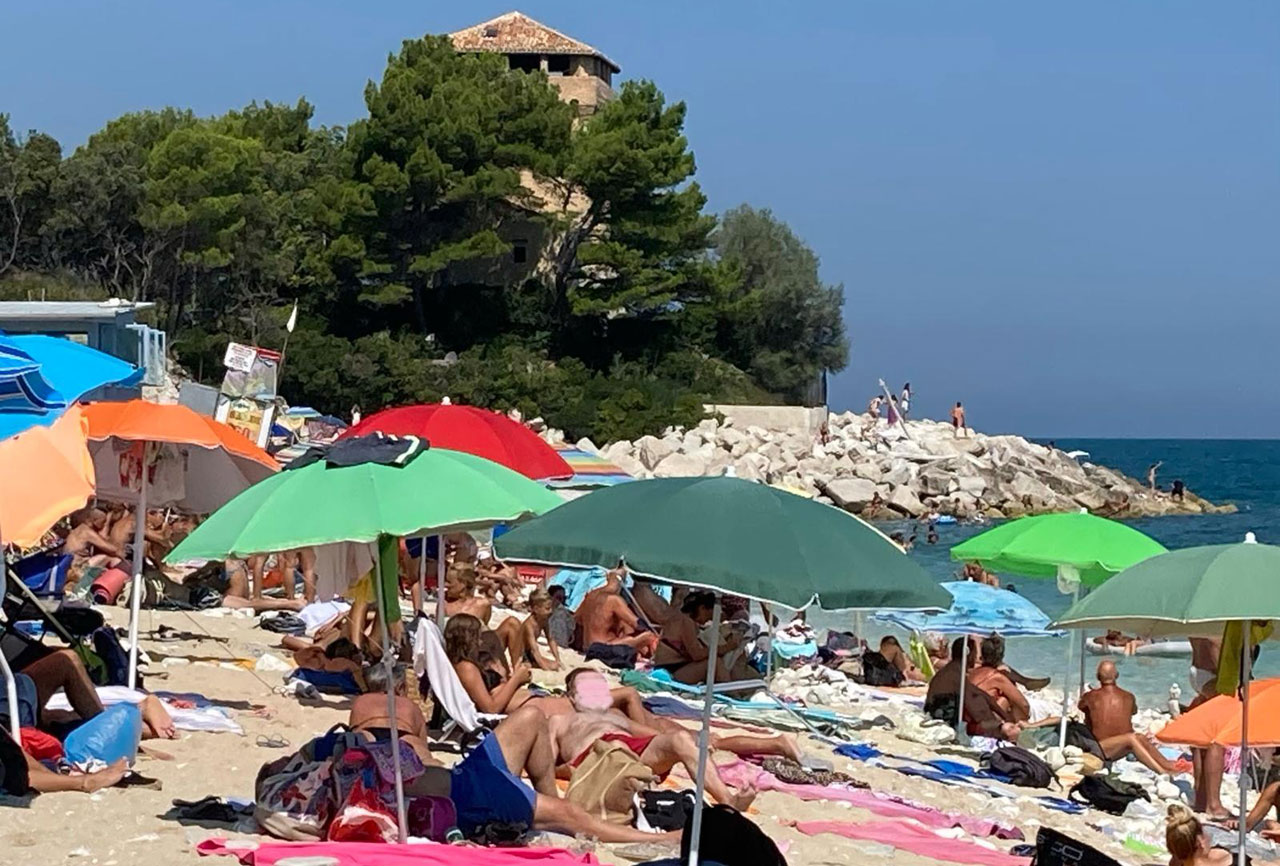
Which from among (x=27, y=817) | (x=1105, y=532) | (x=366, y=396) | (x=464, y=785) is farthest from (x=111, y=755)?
(x=366, y=396)

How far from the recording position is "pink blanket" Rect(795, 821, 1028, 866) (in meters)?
7.65

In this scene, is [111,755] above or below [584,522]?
below

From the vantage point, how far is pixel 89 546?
12773 millimetres

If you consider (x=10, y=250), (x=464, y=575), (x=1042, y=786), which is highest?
(x=10, y=250)

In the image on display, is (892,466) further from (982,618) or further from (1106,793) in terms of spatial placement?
(1106,793)

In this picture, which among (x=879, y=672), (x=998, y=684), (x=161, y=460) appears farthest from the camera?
(x=879, y=672)

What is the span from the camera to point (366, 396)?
1780 inches

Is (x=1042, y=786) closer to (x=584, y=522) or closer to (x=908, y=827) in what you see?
(x=908, y=827)

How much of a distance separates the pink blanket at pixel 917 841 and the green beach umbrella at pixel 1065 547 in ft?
11.1

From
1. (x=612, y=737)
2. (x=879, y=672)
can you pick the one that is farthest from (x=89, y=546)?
(x=879, y=672)

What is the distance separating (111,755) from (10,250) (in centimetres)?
4057

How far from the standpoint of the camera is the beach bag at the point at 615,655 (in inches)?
535

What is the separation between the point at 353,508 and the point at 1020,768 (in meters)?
5.89

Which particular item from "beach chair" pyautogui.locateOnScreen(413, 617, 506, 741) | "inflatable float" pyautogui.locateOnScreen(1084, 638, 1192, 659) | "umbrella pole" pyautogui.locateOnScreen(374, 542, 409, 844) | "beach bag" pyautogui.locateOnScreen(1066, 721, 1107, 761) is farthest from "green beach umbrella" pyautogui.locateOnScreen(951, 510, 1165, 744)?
"inflatable float" pyautogui.locateOnScreen(1084, 638, 1192, 659)
